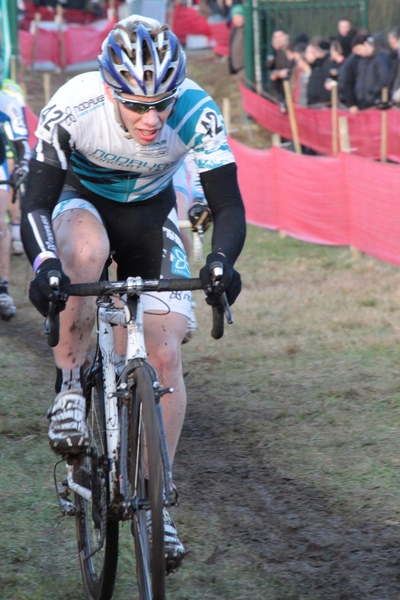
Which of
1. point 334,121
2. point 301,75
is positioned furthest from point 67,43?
point 334,121

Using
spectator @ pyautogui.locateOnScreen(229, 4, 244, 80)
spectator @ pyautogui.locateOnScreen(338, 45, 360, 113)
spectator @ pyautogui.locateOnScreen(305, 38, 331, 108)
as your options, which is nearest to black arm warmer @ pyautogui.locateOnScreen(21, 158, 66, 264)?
spectator @ pyautogui.locateOnScreen(338, 45, 360, 113)

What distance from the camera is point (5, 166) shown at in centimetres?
922

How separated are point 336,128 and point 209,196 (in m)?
11.5

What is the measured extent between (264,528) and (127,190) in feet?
5.65

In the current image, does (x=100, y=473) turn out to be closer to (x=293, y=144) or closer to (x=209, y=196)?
(x=209, y=196)

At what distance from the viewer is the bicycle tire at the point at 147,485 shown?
2959mm

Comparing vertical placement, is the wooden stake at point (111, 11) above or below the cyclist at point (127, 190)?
below

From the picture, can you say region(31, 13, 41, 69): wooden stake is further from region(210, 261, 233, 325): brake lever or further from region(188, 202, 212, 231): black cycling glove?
region(210, 261, 233, 325): brake lever

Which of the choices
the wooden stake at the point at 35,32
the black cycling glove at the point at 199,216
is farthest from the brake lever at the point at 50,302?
the wooden stake at the point at 35,32

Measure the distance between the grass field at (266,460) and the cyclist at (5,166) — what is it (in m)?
0.28

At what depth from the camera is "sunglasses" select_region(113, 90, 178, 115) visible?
3.43m

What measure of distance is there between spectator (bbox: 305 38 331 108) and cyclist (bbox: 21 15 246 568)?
12.5 meters

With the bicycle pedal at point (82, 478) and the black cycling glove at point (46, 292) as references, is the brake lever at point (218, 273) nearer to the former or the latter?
the black cycling glove at point (46, 292)

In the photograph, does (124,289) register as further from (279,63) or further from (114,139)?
(279,63)
